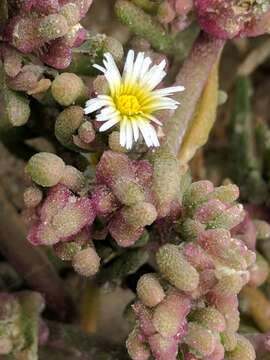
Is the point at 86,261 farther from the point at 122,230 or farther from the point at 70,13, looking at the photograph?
the point at 70,13

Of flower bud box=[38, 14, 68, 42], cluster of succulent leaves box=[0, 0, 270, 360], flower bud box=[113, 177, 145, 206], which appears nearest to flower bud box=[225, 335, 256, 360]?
cluster of succulent leaves box=[0, 0, 270, 360]

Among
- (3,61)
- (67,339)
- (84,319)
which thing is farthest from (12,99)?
(84,319)

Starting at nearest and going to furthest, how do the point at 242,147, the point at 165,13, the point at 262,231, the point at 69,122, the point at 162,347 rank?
the point at 162,347 < the point at 69,122 < the point at 165,13 < the point at 262,231 < the point at 242,147

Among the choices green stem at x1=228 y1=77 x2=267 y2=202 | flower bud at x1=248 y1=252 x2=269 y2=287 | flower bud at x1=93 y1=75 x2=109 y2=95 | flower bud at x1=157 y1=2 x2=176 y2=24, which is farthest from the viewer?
green stem at x1=228 y1=77 x2=267 y2=202

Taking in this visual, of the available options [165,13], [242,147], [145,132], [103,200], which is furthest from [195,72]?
[242,147]

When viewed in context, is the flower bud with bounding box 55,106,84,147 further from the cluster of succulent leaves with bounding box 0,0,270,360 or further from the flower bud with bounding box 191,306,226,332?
the flower bud with bounding box 191,306,226,332

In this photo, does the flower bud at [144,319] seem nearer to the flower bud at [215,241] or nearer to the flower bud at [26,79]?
the flower bud at [215,241]

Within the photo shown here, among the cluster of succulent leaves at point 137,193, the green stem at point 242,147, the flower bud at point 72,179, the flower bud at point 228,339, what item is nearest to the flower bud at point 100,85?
the cluster of succulent leaves at point 137,193
